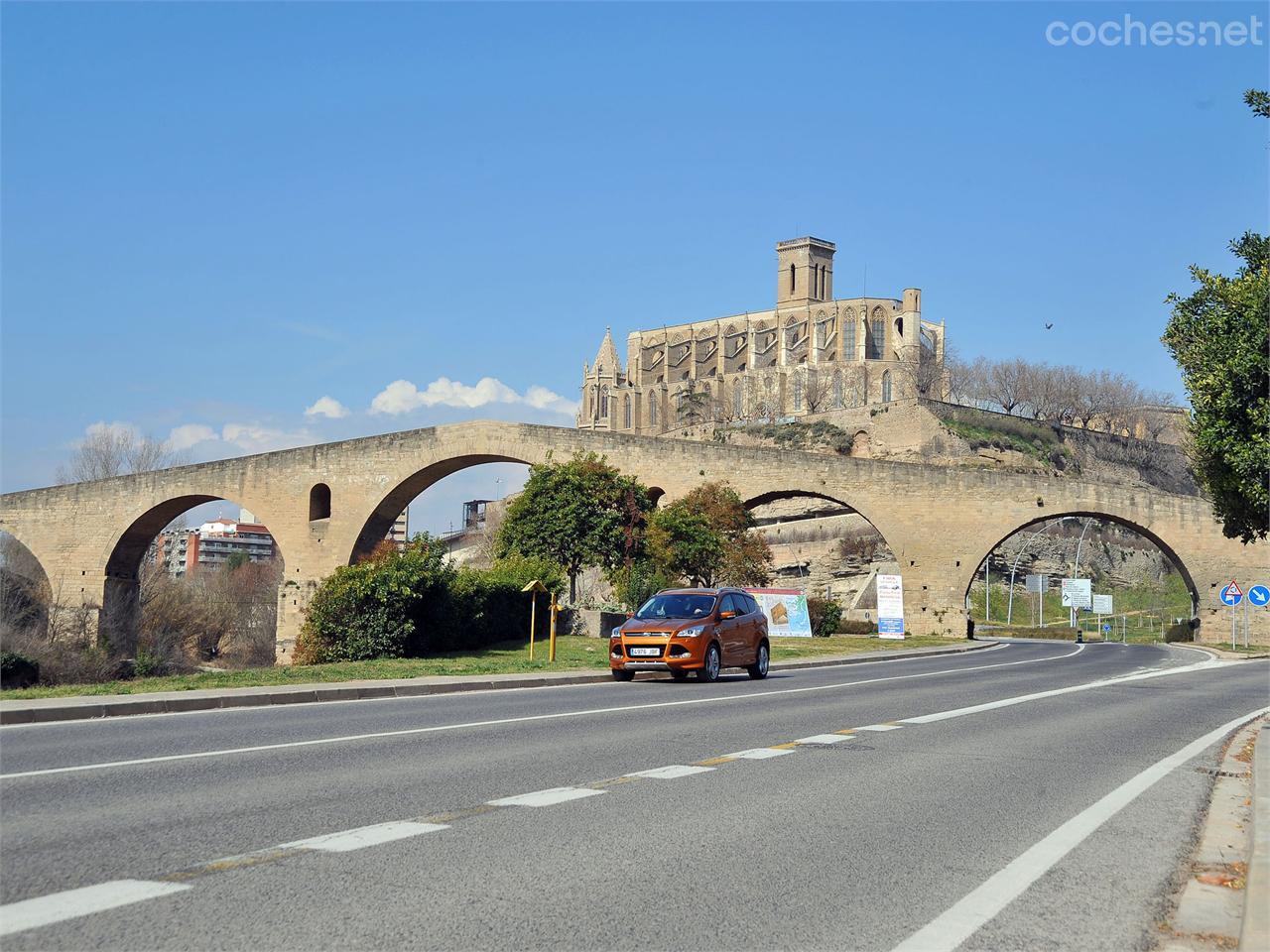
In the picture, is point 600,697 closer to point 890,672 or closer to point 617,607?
point 890,672

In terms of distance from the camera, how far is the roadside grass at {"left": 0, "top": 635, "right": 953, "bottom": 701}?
1625cm

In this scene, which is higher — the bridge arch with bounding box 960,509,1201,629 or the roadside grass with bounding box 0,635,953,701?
the bridge arch with bounding box 960,509,1201,629

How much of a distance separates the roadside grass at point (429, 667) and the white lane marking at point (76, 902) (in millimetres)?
9495

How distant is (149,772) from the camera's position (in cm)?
895

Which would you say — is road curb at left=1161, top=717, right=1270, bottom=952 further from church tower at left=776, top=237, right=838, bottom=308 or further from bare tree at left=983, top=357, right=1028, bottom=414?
church tower at left=776, top=237, right=838, bottom=308

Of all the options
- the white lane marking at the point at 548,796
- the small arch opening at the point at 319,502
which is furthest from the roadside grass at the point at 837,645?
the small arch opening at the point at 319,502

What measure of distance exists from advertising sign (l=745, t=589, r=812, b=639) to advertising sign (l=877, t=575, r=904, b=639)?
327 centimetres

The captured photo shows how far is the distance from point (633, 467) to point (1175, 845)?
4339 cm

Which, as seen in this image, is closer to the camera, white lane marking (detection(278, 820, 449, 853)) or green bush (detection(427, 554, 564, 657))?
white lane marking (detection(278, 820, 449, 853))

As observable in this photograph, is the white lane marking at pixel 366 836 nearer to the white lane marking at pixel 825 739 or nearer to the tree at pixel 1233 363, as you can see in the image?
the white lane marking at pixel 825 739

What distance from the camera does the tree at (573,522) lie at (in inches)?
1708

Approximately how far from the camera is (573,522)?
4325cm

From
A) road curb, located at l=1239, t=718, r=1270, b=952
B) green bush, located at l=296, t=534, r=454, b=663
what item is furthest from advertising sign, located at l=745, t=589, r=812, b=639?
road curb, located at l=1239, t=718, r=1270, b=952

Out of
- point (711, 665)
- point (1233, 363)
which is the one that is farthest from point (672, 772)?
point (1233, 363)
